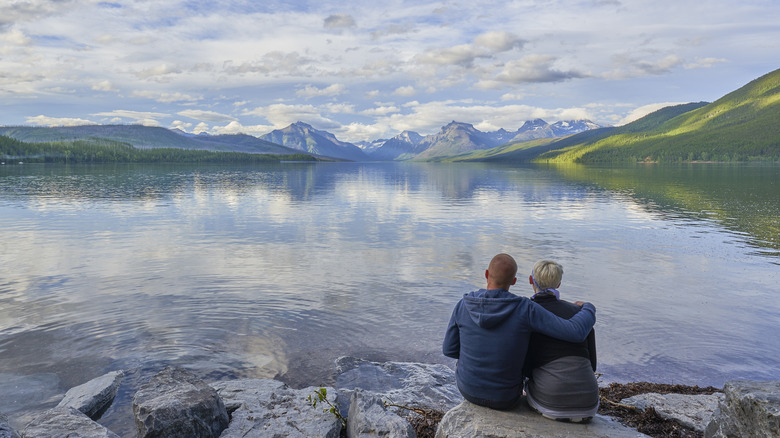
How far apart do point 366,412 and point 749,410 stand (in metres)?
5.19

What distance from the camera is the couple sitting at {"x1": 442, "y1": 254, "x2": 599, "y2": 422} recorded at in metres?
6.59

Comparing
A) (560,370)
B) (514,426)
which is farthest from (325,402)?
(560,370)

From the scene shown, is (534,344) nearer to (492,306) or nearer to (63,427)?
(492,306)

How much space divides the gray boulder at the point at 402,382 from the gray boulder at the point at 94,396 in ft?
15.7

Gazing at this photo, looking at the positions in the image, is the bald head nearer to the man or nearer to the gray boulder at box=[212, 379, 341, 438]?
the man

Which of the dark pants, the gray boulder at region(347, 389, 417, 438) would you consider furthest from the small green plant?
the dark pants

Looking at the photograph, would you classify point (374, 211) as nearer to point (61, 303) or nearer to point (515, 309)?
point (61, 303)

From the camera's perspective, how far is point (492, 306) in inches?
261

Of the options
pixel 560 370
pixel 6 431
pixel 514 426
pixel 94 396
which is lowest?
pixel 94 396

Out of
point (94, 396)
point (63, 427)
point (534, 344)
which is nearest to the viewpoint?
point (534, 344)

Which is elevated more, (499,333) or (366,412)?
(499,333)

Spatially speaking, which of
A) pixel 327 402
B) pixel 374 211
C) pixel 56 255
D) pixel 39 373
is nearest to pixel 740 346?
pixel 327 402

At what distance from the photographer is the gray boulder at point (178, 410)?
7.44m

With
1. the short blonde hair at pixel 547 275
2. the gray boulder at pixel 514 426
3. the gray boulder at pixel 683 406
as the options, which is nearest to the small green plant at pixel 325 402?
the gray boulder at pixel 514 426
